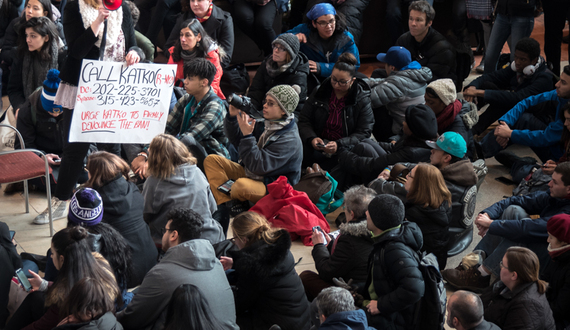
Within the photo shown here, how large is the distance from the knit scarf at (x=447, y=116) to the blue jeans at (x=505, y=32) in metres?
2.04

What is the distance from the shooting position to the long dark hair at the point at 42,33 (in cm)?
594

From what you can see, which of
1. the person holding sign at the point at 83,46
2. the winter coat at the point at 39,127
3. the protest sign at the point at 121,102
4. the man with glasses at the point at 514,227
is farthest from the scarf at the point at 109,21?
the man with glasses at the point at 514,227

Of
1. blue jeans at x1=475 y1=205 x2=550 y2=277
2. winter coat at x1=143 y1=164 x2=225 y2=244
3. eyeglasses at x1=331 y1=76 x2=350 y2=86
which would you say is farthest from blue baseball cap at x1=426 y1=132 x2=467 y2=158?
winter coat at x1=143 y1=164 x2=225 y2=244

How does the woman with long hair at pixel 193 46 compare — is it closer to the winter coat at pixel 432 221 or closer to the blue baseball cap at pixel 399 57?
the blue baseball cap at pixel 399 57

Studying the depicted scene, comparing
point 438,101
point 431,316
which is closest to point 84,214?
point 431,316

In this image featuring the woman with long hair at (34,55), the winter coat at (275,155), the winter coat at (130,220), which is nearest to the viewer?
the winter coat at (130,220)

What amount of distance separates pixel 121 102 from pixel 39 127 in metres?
1.01

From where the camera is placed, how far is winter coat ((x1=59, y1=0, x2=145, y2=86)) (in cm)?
436

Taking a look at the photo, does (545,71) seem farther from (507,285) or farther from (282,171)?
(507,285)

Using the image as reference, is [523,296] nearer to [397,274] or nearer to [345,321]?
[397,274]

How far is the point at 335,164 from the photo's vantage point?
5.60m

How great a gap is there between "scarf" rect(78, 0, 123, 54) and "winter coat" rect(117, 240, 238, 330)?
6.85ft

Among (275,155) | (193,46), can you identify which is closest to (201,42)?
(193,46)

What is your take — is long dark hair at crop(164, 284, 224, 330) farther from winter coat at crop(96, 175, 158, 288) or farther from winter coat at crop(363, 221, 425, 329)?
winter coat at crop(96, 175, 158, 288)
